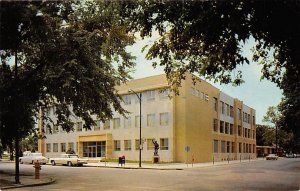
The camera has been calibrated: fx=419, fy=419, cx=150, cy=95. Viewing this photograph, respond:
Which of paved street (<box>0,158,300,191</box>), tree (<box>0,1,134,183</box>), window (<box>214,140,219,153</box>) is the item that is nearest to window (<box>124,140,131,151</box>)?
window (<box>214,140,219,153</box>)

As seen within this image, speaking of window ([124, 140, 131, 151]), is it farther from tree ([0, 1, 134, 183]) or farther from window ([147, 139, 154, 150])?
tree ([0, 1, 134, 183])

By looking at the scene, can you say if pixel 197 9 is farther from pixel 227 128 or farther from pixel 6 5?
pixel 227 128

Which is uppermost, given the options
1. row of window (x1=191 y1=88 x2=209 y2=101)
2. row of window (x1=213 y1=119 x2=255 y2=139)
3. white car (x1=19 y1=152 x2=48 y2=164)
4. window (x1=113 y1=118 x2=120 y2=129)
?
row of window (x1=191 y1=88 x2=209 y2=101)

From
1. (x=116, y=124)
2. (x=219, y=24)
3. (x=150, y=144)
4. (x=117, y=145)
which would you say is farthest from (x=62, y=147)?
(x=219, y=24)

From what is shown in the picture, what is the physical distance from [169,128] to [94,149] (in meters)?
15.9

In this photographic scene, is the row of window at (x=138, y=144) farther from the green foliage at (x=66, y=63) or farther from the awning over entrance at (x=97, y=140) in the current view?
the green foliage at (x=66, y=63)

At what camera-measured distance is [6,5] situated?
43.7 feet

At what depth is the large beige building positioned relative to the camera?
53.2 meters

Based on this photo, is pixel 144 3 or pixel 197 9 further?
pixel 144 3

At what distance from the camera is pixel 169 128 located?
53594 mm

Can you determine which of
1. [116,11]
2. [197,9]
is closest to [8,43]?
[116,11]

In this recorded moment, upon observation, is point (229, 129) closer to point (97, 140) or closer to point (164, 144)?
point (164, 144)

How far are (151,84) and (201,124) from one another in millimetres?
8936

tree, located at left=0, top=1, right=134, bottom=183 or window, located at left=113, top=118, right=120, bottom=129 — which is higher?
tree, located at left=0, top=1, right=134, bottom=183
